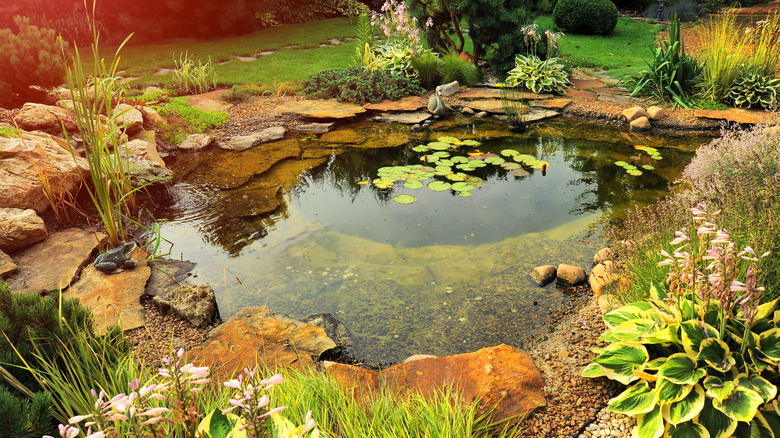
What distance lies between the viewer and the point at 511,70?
27.7ft

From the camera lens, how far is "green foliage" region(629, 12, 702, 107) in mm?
7053

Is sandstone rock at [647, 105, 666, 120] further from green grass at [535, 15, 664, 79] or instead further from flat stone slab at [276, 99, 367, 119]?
flat stone slab at [276, 99, 367, 119]

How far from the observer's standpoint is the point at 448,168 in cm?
554

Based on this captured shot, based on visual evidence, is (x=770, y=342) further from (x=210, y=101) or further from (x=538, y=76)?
(x=210, y=101)

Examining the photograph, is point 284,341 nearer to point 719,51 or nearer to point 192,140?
point 192,140

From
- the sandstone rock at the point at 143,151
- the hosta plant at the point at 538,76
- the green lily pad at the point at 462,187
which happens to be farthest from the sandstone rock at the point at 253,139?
the hosta plant at the point at 538,76

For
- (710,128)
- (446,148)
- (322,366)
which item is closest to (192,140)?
(446,148)

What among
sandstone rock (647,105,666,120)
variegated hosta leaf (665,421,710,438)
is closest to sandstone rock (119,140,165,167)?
variegated hosta leaf (665,421,710,438)

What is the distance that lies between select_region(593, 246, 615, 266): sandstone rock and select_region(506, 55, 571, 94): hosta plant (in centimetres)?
474

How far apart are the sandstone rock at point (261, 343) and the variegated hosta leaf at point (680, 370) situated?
166cm

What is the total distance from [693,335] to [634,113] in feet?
17.4

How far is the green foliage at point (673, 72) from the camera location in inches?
278

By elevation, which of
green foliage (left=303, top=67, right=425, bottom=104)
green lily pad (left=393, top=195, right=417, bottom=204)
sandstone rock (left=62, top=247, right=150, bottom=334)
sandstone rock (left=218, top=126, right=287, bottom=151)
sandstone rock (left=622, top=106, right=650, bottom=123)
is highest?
green foliage (left=303, top=67, right=425, bottom=104)

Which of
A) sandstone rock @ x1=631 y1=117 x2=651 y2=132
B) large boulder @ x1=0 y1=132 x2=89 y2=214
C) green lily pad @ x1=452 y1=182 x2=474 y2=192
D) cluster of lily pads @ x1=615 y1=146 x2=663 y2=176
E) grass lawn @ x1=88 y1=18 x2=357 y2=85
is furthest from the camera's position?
grass lawn @ x1=88 y1=18 x2=357 y2=85
